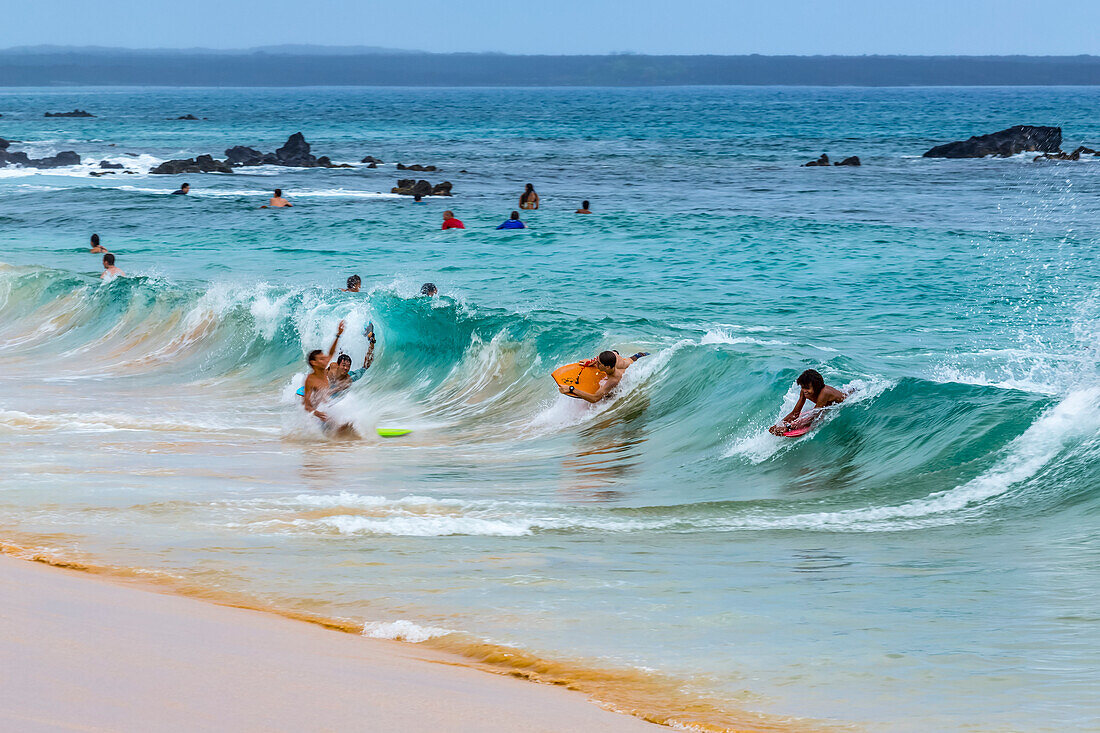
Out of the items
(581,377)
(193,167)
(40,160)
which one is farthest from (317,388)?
Answer: (40,160)

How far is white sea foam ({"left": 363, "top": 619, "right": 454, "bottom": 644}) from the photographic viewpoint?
5.78 m

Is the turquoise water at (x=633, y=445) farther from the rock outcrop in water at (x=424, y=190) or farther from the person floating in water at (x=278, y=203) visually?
the rock outcrop in water at (x=424, y=190)

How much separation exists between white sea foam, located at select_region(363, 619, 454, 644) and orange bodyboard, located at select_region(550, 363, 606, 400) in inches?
306

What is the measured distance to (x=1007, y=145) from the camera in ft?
208

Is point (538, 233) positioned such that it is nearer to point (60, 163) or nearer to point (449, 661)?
point (449, 661)

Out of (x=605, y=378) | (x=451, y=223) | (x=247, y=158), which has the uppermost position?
(x=247, y=158)

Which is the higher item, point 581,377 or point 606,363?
point 606,363

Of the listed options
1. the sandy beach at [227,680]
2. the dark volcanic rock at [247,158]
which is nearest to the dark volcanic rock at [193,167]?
the dark volcanic rock at [247,158]

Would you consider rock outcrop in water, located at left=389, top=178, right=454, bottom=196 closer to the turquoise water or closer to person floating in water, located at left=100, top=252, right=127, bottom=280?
the turquoise water

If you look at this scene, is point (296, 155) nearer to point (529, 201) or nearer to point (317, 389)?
point (529, 201)

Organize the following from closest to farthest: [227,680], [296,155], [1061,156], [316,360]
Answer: [227,680]
[316,360]
[1061,156]
[296,155]

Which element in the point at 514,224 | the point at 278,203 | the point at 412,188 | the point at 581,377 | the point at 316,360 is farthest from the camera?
the point at 412,188

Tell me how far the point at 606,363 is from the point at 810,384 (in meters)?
3.02

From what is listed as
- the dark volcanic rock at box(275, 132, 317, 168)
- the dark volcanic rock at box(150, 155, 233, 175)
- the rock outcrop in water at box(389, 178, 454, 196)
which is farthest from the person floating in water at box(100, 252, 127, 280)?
the dark volcanic rock at box(275, 132, 317, 168)
